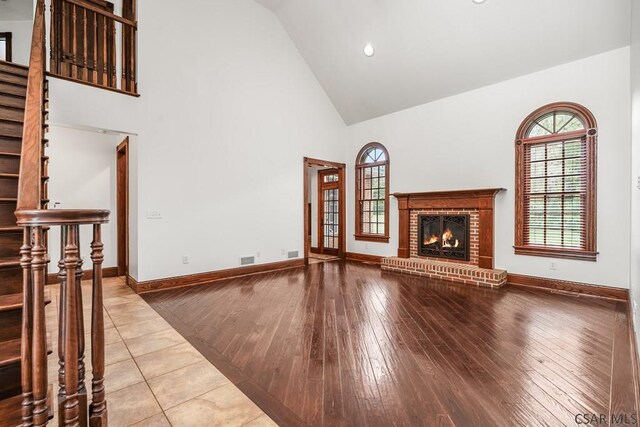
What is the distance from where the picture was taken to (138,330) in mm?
2938

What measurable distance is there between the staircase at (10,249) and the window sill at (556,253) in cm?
562

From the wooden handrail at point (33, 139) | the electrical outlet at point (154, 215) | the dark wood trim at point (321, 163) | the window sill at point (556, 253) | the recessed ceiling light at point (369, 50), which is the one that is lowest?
the window sill at point (556, 253)

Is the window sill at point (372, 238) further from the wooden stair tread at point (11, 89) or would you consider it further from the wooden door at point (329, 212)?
the wooden stair tread at point (11, 89)

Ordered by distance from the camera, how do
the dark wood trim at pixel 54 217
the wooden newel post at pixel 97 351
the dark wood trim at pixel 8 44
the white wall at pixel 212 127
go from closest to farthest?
the dark wood trim at pixel 54 217 → the wooden newel post at pixel 97 351 → the white wall at pixel 212 127 → the dark wood trim at pixel 8 44

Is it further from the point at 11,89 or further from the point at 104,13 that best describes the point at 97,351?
the point at 104,13

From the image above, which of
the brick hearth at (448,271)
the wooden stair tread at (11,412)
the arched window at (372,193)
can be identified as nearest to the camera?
the wooden stair tread at (11,412)

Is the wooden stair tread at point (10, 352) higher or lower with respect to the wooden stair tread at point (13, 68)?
lower

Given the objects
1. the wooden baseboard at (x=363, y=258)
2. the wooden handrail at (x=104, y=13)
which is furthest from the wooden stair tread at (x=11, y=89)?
the wooden baseboard at (x=363, y=258)

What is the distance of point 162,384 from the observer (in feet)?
6.61

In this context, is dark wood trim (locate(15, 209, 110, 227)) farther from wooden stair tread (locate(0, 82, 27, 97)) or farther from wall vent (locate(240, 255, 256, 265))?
wall vent (locate(240, 255, 256, 265))

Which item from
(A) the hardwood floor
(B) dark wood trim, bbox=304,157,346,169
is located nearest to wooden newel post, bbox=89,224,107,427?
(A) the hardwood floor

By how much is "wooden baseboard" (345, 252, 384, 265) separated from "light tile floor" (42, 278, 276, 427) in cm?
460

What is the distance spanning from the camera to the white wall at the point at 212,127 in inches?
168

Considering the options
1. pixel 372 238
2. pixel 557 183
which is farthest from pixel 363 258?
pixel 557 183
